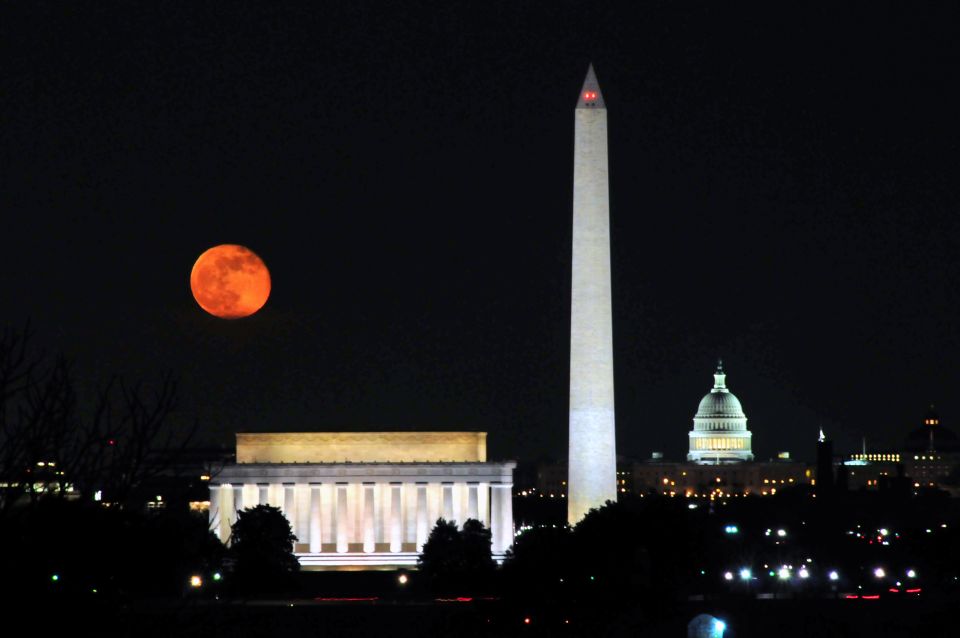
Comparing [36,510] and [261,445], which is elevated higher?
[261,445]

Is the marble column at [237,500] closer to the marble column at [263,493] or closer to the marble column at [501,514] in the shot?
the marble column at [263,493]

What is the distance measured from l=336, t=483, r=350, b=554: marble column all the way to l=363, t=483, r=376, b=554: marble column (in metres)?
1.12

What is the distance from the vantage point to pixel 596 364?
126 m

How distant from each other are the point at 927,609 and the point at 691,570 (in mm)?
16194

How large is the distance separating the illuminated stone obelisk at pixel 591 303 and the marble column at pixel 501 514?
703 inches

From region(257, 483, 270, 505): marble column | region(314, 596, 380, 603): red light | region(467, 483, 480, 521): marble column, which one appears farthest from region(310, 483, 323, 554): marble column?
region(314, 596, 380, 603): red light

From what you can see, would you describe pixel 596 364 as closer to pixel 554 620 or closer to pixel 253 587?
pixel 253 587

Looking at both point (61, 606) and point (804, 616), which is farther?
point (804, 616)

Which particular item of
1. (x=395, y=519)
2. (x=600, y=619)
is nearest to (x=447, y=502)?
(x=395, y=519)

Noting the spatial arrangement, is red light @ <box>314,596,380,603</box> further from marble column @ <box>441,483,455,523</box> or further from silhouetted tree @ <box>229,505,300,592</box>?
marble column @ <box>441,483,455,523</box>

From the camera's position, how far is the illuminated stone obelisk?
124 meters

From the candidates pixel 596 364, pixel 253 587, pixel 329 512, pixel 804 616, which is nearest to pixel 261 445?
pixel 329 512

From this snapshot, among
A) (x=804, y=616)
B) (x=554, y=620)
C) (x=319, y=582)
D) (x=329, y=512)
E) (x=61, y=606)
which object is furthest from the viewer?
(x=329, y=512)

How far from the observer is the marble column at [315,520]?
14375 centimetres
